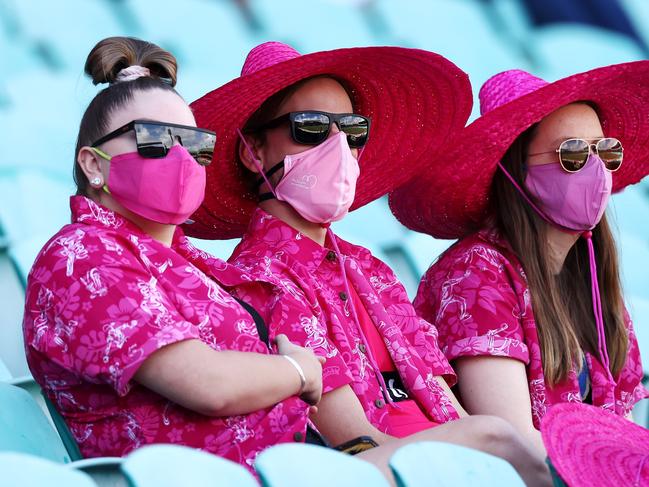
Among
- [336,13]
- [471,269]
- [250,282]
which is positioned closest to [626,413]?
[471,269]

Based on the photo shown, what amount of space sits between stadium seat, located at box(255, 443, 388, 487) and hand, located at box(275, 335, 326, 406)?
537mm

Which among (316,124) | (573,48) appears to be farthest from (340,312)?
(573,48)

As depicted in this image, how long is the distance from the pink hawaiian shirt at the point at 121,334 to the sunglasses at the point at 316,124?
677mm

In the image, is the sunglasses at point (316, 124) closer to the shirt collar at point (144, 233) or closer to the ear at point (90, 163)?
the shirt collar at point (144, 233)

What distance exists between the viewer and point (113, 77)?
2646 millimetres

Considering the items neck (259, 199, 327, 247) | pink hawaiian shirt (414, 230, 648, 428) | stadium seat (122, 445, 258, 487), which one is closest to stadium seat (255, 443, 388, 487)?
stadium seat (122, 445, 258, 487)

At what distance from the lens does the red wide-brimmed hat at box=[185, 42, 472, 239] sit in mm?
2904

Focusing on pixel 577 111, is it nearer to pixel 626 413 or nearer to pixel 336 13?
pixel 626 413

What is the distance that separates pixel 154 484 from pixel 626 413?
2.22 m

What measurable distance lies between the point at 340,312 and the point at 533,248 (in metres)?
0.75

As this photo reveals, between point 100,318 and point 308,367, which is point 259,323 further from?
point 100,318

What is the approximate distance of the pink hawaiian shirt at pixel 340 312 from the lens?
2658mm

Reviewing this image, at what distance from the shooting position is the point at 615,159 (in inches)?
132

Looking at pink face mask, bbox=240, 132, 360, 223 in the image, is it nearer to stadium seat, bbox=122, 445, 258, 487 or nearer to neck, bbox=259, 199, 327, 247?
neck, bbox=259, 199, 327, 247
